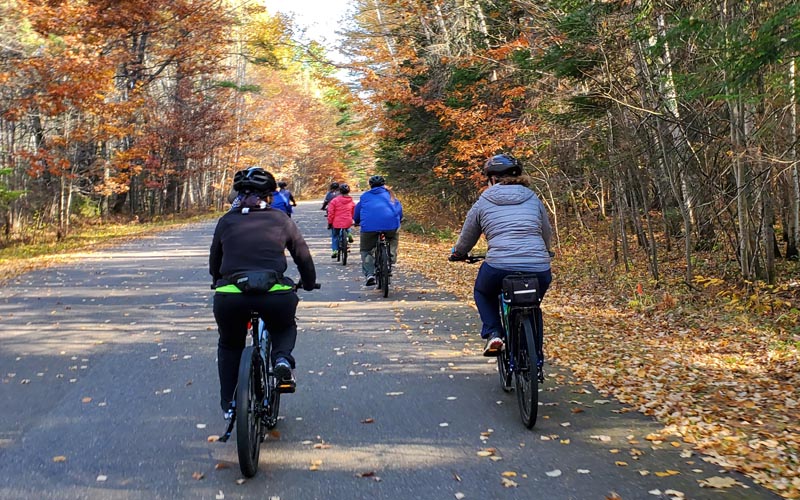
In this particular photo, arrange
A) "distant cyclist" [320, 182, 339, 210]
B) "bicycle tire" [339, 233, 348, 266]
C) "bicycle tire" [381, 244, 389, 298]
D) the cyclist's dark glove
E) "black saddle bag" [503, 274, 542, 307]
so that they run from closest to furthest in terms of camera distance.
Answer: "black saddle bag" [503, 274, 542, 307] → the cyclist's dark glove → "bicycle tire" [381, 244, 389, 298] → "distant cyclist" [320, 182, 339, 210] → "bicycle tire" [339, 233, 348, 266]

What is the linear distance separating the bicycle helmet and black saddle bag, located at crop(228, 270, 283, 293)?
0.63m

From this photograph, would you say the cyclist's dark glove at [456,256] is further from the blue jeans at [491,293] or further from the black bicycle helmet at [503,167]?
the black bicycle helmet at [503,167]

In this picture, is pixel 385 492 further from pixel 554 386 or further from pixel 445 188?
pixel 445 188

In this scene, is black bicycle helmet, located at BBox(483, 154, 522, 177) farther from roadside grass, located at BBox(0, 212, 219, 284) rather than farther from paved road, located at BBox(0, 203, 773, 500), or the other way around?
roadside grass, located at BBox(0, 212, 219, 284)

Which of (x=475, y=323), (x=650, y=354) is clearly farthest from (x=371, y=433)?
(x=475, y=323)

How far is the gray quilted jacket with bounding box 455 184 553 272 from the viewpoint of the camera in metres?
6.03

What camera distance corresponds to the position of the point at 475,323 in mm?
10367

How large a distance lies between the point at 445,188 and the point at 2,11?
1507 centimetres

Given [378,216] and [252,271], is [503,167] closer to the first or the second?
[252,271]

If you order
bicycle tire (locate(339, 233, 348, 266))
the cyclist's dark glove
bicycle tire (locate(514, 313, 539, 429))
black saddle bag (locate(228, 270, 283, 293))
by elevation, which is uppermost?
black saddle bag (locate(228, 270, 283, 293))

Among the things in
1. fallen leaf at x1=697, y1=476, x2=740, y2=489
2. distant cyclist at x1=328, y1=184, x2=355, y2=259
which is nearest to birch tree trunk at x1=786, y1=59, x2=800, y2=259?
fallen leaf at x1=697, y1=476, x2=740, y2=489

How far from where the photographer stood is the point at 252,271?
4887mm

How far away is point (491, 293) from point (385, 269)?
21.8 feet

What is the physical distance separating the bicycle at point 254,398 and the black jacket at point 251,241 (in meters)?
0.33
